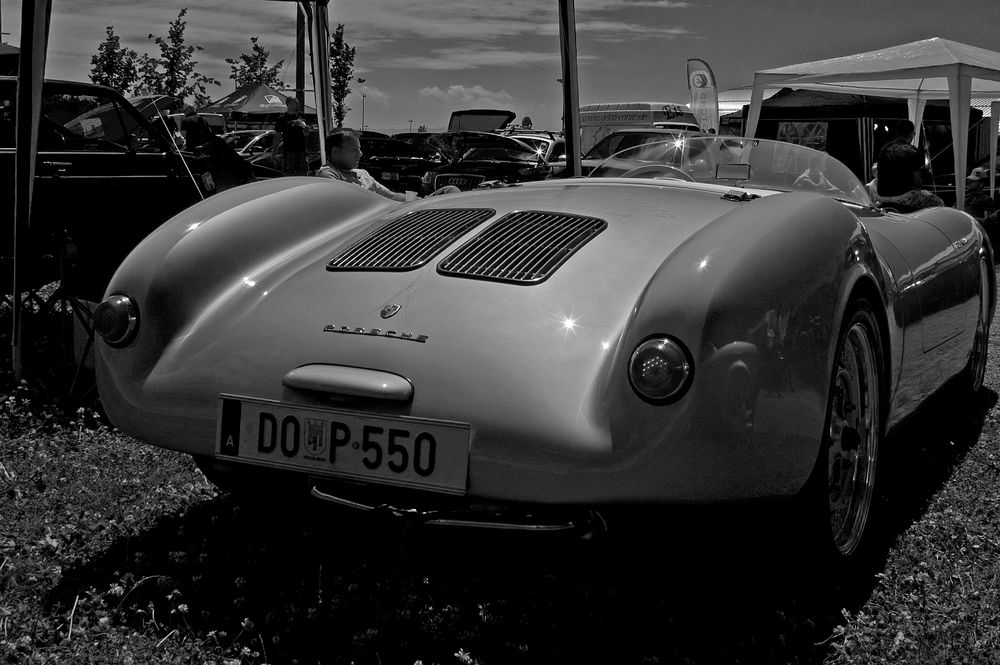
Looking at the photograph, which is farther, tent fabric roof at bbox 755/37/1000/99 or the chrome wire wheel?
tent fabric roof at bbox 755/37/1000/99

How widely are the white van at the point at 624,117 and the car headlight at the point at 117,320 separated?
21.1 metres

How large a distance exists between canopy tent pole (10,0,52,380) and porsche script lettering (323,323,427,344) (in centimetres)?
230

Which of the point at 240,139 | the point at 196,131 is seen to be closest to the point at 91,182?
the point at 196,131

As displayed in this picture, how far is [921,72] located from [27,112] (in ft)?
35.1

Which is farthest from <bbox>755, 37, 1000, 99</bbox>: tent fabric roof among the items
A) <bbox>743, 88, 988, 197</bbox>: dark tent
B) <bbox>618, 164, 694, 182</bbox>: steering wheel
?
<bbox>618, 164, 694, 182</bbox>: steering wheel

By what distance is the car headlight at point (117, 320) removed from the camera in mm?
2814

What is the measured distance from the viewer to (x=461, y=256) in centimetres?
292

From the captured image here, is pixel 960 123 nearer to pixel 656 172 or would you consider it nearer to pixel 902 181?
pixel 902 181

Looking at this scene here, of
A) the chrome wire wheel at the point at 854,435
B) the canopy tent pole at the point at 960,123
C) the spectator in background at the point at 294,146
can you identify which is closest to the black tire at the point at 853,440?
the chrome wire wheel at the point at 854,435

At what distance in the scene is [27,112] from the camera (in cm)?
430

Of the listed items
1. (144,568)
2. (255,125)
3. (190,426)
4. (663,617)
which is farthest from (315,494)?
(255,125)

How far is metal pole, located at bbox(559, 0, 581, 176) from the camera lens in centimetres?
623

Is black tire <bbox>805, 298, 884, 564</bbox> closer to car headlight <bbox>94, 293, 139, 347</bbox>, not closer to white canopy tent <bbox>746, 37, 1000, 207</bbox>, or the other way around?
car headlight <bbox>94, 293, 139, 347</bbox>

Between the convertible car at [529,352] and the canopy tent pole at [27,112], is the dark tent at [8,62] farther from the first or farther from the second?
the convertible car at [529,352]
